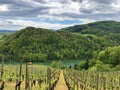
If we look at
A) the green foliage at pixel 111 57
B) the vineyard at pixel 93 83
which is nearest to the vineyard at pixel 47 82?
the vineyard at pixel 93 83

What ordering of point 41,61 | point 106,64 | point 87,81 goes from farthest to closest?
point 41,61
point 106,64
point 87,81

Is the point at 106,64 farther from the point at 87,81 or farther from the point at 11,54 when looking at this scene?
the point at 11,54

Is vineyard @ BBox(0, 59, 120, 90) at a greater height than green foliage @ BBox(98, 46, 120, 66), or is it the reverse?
vineyard @ BBox(0, 59, 120, 90)

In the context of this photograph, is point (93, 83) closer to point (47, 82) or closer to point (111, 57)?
point (47, 82)

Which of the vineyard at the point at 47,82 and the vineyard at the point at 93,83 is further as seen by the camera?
the vineyard at the point at 93,83

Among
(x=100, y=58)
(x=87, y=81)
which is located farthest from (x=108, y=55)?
(x=87, y=81)

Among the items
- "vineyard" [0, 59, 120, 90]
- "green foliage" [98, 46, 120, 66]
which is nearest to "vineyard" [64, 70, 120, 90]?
"vineyard" [0, 59, 120, 90]

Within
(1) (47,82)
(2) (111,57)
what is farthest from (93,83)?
(2) (111,57)

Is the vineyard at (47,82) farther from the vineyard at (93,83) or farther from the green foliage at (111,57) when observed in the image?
the green foliage at (111,57)

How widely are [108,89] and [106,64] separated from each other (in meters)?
76.6

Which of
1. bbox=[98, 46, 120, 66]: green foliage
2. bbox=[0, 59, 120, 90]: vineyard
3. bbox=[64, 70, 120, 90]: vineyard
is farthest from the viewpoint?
bbox=[98, 46, 120, 66]: green foliage

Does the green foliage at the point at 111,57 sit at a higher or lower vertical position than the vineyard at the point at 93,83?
lower

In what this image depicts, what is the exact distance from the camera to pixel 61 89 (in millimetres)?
47375

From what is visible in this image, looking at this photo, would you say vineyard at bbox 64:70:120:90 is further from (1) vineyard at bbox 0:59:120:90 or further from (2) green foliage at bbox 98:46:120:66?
(2) green foliage at bbox 98:46:120:66
